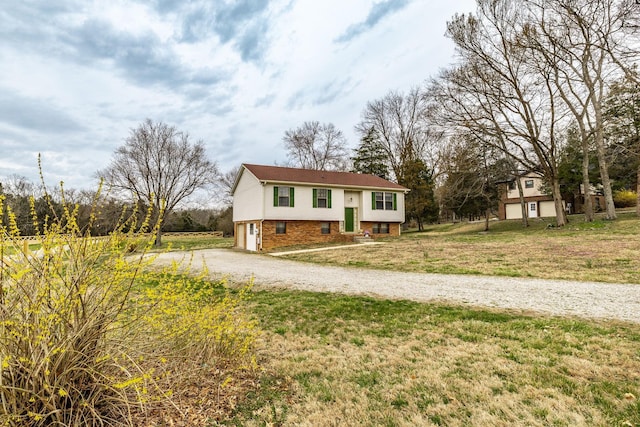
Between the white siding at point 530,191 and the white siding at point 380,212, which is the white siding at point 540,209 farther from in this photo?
the white siding at point 380,212

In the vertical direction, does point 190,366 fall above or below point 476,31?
below

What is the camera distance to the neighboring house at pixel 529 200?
31750mm

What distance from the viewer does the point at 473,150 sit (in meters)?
23.0

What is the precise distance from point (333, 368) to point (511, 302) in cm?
429

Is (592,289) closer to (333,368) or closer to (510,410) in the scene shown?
(510,410)

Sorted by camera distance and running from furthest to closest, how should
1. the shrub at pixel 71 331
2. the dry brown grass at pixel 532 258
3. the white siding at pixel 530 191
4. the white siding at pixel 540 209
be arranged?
the white siding at pixel 530 191 → the white siding at pixel 540 209 → the dry brown grass at pixel 532 258 → the shrub at pixel 71 331

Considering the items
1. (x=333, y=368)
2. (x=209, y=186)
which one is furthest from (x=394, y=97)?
(x=333, y=368)

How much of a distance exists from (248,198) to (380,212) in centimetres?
882

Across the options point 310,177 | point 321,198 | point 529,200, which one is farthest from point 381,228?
point 529,200

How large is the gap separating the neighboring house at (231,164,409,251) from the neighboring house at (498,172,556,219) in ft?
53.8

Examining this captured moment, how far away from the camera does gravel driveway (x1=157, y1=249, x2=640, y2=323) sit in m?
5.59

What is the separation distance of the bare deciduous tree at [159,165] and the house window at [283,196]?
34.6ft

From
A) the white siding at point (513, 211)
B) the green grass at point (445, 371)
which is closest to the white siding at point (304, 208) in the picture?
the green grass at point (445, 371)

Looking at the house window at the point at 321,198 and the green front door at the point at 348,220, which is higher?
the house window at the point at 321,198
